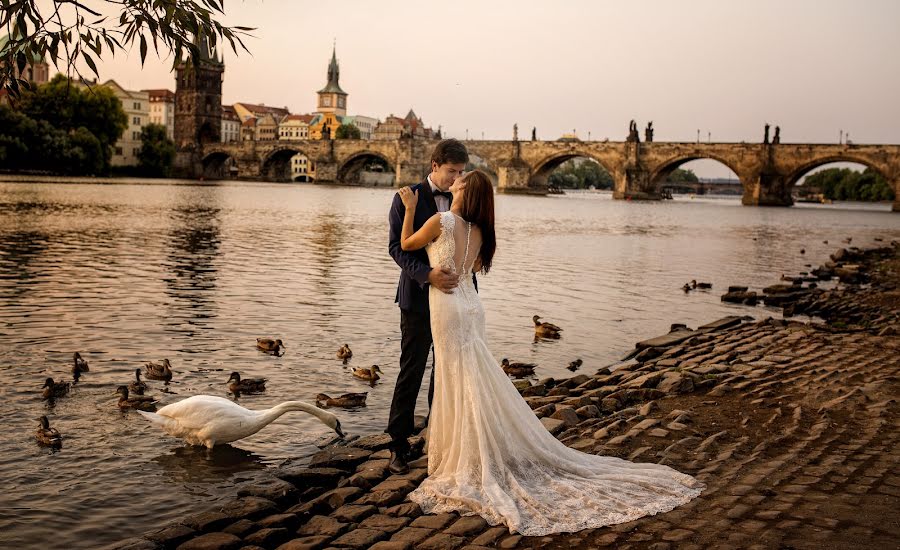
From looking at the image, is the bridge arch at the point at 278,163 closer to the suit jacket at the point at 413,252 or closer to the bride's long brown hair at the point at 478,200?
the suit jacket at the point at 413,252

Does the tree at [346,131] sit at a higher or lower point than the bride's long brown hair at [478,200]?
higher

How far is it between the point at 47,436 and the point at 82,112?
7549 cm

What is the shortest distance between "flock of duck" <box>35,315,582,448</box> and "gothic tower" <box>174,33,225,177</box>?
107 m

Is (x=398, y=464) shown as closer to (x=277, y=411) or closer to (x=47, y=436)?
(x=277, y=411)

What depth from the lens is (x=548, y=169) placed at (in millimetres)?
89375

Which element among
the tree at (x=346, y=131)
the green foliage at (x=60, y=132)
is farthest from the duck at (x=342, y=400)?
the tree at (x=346, y=131)

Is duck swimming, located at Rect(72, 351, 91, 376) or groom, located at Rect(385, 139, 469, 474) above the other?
groom, located at Rect(385, 139, 469, 474)

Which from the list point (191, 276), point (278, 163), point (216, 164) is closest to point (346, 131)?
point (216, 164)

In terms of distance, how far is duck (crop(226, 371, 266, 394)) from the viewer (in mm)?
7082

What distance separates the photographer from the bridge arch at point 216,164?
110312mm

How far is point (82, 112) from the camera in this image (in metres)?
73.5

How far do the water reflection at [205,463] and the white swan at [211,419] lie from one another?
0.29ft

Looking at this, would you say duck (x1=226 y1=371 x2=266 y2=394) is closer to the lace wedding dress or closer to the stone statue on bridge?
the lace wedding dress

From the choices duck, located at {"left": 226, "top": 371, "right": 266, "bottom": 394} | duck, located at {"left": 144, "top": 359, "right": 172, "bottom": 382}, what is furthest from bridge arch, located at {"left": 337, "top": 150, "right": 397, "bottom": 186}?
duck, located at {"left": 226, "top": 371, "right": 266, "bottom": 394}
